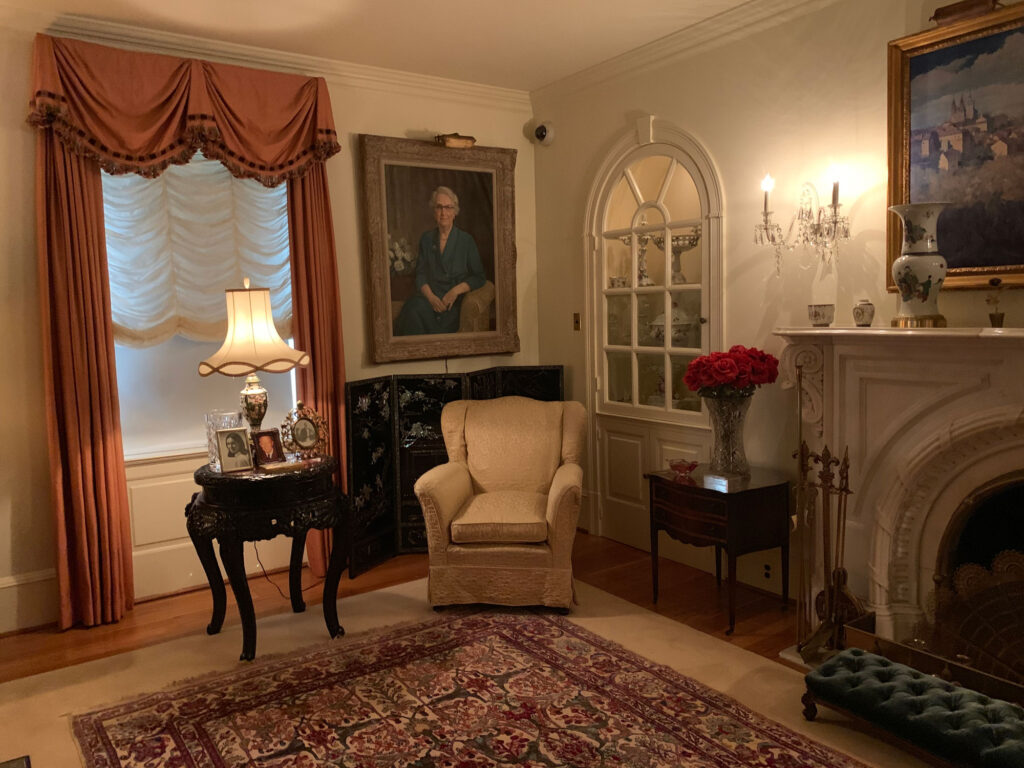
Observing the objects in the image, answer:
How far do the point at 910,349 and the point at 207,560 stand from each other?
9.75ft

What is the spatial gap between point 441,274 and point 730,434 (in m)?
2.07

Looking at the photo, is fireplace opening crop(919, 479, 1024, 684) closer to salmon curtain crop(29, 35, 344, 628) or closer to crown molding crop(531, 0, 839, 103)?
crown molding crop(531, 0, 839, 103)

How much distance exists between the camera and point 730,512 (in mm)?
3367

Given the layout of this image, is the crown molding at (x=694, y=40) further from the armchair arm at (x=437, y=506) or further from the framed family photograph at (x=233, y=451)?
the framed family photograph at (x=233, y=451)

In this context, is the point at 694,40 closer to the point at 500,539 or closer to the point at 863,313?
the point at 863,313

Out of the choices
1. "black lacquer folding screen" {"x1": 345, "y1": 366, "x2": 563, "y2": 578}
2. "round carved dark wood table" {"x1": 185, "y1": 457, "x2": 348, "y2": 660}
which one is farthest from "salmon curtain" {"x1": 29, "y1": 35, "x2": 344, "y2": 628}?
"black lacquer folding screen" {"x1": 345, "y1": 366, "x2": 563, "y2": 578}

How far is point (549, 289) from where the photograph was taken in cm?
513

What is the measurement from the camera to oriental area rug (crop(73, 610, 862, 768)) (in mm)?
2512

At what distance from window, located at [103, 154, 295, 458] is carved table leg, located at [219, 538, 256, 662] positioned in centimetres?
114

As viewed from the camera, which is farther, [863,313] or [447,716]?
[863,313]

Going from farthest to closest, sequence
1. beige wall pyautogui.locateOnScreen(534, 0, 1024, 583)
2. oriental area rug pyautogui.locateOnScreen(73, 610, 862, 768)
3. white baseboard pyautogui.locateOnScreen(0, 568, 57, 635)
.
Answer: white baseboard pyautogui.locateOnScreen(0, 568, 57, 635), beige wall pyautogui.locateOnScreen(534, 0, 1024, 583), oriental area rug pyautogui.locateOnScreen(73, 610, 862, 768)

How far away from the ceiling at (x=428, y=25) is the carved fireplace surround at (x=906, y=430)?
5.77ft

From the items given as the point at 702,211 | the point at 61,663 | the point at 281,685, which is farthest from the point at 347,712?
the point at 702,211

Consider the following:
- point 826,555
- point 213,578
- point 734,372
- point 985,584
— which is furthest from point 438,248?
point 985,584
